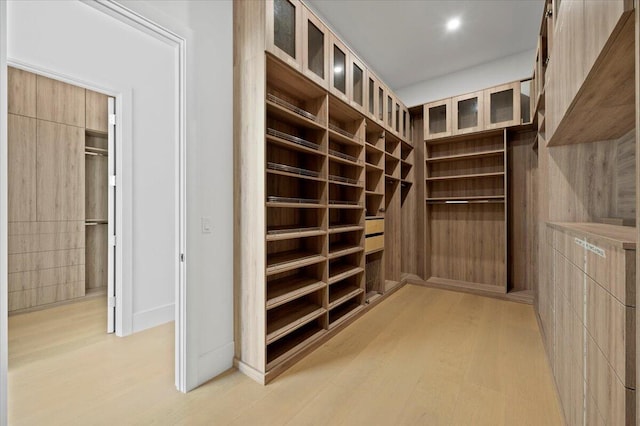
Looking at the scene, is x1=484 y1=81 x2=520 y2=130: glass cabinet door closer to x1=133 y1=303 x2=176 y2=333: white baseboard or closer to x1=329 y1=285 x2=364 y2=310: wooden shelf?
x1=329 y1=285 x2=364 y2=310: wooden shelf

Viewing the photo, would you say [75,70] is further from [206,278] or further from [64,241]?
[206,278]

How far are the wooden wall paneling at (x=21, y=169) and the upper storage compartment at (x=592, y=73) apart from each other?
450 centimetres

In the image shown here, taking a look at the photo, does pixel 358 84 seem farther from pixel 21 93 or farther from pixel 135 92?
pixel 21 93

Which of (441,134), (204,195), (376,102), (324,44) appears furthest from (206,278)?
(441,134)

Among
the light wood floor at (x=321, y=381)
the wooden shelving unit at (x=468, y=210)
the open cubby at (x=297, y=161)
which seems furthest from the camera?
the wooden shelving unit at (x=468, y=210)

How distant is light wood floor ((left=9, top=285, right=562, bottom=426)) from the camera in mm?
1577

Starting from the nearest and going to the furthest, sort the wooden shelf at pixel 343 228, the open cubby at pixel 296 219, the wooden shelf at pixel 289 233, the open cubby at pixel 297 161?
the wooden shelf at pixel 289 233 → the open cubby at pixel 297 161 → the open cubby at pixel 296 219 → the wooden shelf at pixel 343 228

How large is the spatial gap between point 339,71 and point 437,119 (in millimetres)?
1967

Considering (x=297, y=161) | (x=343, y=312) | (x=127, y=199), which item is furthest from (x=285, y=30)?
(x=343, y=312)

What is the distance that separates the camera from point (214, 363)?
1932 millimetres

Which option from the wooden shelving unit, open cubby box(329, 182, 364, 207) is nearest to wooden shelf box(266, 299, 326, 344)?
open cubby box(329, 182, 364, 207)

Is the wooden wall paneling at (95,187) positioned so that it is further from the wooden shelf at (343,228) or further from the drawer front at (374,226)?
the drawer front at (374,226)

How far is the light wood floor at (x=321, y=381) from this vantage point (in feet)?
5.17

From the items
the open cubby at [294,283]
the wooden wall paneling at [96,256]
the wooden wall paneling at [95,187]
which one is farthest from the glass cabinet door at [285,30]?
the wooden wall paneling at [96,256]
